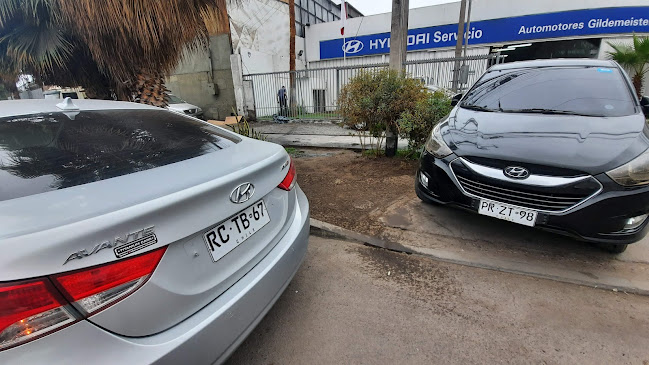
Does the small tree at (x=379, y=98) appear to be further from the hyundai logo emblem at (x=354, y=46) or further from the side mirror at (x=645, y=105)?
the hyundai logo emblem at (x=354, y=46)

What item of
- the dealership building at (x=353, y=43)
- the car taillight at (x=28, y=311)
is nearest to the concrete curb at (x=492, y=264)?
the car taillight at (x=28, y=311)

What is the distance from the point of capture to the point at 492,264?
2.48m

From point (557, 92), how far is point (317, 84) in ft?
29.2

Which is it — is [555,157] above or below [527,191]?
above

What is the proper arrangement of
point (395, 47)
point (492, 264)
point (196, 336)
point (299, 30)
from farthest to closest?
1. point (299, 30)
2. point (395, 47)
3. point (492, 264)
4. point (196, 336)

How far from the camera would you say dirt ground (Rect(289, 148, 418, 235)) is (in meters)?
3.35

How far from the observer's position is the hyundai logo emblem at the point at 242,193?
1415mm

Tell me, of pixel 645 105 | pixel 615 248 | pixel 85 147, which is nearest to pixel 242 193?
pixel 85 147

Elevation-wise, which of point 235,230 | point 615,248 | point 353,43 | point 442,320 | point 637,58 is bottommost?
point 442,320

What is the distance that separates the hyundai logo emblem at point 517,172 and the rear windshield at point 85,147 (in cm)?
204

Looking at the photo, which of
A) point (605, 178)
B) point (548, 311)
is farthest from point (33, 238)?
point (605, 178)

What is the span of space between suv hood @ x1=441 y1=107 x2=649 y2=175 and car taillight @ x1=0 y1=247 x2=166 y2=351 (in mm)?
2449

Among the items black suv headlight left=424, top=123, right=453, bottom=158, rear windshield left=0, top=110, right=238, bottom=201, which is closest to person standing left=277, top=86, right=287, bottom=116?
black suv headlight left=424, top=123, right=453, bottom=158

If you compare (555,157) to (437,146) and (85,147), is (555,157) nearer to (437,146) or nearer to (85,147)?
(437,146)
